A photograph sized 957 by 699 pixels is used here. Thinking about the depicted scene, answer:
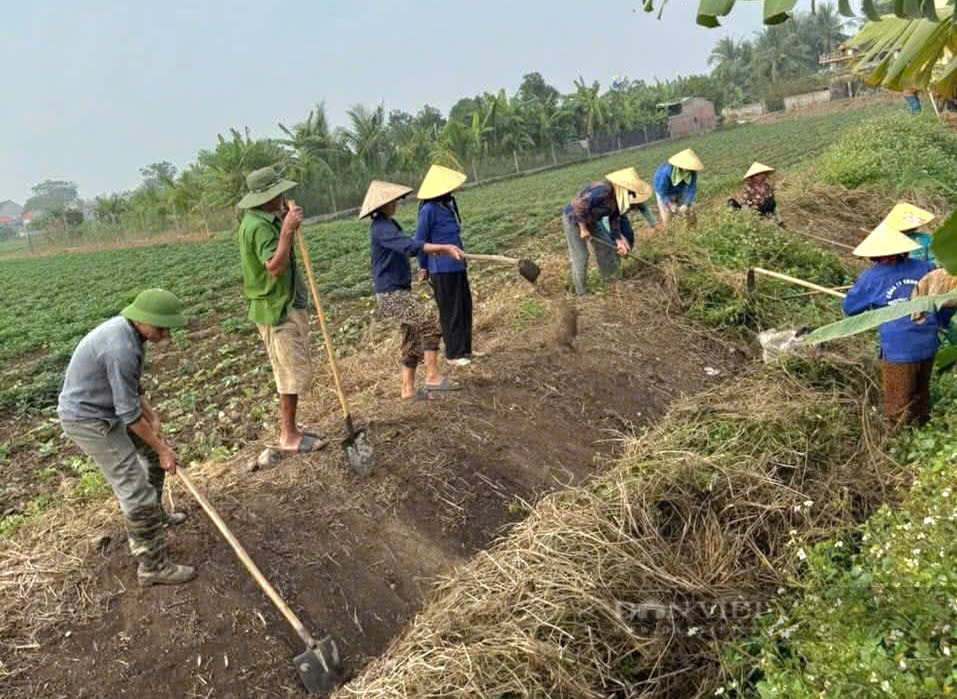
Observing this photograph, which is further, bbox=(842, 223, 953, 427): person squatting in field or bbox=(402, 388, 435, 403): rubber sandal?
bbox=(402, 388, 435, 403): rubber sandal

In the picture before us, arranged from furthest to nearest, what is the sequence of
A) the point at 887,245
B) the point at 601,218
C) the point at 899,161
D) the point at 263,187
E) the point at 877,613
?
the point at 899,161 → the point at 601,218 → the point at 263,187 → the point at 887,245 → the point at 877,613

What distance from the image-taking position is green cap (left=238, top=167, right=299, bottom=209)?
4.48m

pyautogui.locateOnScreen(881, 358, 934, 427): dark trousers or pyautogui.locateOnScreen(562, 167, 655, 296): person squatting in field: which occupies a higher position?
pyautogui.locateOnScreen(562, 167, 655, 296): person squatting in field

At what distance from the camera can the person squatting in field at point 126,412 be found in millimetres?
3484

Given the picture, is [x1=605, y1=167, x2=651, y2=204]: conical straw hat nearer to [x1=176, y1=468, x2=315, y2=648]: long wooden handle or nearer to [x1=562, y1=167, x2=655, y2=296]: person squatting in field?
[x1=562, y1=167, x2=655, y2=296]: person squatting in field

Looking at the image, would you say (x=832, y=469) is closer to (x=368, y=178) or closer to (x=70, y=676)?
(x=70, y=676)

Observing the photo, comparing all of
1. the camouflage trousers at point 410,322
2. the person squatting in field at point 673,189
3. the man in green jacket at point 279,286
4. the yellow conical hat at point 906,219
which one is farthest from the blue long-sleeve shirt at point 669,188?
the man in green jacket at point 279,286

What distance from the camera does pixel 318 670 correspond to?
3.29 meters

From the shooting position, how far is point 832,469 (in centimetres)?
399

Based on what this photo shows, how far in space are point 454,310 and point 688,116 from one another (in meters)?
51.0

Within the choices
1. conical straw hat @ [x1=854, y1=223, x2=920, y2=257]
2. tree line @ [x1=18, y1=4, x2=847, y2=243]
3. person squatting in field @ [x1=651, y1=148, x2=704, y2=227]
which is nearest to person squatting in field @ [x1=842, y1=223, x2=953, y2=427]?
conical straw hat @ [x1=854, y1=223, x2=920, y2=257]

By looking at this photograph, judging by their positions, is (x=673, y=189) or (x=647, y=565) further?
(x=673, y=189)

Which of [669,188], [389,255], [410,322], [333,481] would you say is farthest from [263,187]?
[669,188]

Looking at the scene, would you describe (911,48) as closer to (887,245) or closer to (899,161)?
(887,245)
